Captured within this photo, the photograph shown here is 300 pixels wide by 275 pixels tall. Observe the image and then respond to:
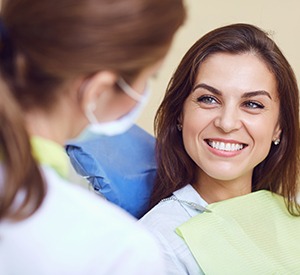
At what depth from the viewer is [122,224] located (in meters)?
0.71

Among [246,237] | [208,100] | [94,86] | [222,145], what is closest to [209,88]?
[208,100]

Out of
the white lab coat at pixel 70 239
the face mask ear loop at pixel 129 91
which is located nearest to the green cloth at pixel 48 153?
the white lab coat at pixel 70 239

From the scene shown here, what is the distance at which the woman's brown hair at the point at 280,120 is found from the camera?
1.42 meters

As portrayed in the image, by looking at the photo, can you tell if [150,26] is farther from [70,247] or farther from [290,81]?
[290,81]

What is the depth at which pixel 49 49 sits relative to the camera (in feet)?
2.17

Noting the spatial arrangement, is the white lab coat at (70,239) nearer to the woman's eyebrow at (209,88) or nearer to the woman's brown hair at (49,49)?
the woman's brown hair at (49,49)

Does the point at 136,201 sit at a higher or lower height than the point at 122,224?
lower

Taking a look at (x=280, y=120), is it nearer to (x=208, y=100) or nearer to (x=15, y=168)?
(x=208, y=100)

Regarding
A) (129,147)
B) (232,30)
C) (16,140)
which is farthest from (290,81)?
(16,140)

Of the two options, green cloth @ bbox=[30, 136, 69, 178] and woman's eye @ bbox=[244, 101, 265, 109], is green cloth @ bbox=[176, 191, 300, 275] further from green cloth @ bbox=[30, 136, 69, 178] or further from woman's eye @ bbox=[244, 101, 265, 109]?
green cloth @ bbox=[30, 136, 69, 178]

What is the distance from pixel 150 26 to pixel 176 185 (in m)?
0.86

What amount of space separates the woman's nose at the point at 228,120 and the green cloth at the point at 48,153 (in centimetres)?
69

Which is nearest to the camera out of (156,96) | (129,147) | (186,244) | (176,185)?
(186,244)

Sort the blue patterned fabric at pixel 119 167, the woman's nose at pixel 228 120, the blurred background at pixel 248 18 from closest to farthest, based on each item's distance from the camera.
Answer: the woman's nose at pixel 228 120, the blue patterned fabric at pixel 119 167, the blurred background at pixel 248 18
